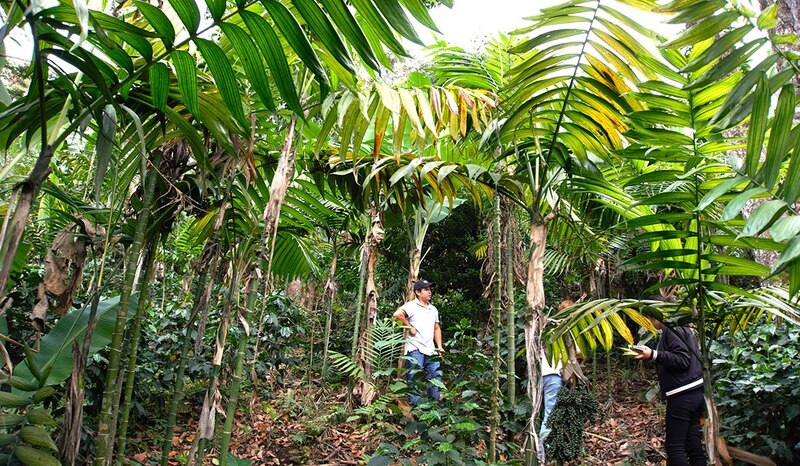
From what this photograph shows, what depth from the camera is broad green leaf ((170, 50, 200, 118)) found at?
1.17 meters

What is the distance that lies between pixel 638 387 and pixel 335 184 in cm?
525

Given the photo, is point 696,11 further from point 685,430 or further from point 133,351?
point 685,430

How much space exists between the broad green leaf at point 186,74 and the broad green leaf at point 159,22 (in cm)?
5

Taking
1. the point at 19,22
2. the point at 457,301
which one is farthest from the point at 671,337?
the point at 457,301

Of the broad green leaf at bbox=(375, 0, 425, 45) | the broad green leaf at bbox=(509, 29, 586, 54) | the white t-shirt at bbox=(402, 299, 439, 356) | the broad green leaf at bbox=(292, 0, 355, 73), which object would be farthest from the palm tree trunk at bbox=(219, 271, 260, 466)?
the white t-shirt at bbox=(402, 299, 439, 356)

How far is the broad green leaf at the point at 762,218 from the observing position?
1.00m

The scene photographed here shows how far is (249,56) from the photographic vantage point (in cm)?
115

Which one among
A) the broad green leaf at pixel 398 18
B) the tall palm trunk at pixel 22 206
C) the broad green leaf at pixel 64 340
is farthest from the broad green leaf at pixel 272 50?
the broad green leaf at pixel 64 340

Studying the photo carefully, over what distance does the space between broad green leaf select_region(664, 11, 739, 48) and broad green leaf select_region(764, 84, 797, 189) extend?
0.63 feet

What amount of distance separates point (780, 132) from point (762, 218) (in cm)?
23

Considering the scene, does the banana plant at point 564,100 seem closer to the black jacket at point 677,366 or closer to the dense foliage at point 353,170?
the dense foliage at point 353,170

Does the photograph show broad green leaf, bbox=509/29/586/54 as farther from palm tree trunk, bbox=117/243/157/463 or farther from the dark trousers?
the dark trousers

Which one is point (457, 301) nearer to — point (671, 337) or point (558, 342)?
point (671, 337)

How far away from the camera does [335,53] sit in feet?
3.46
